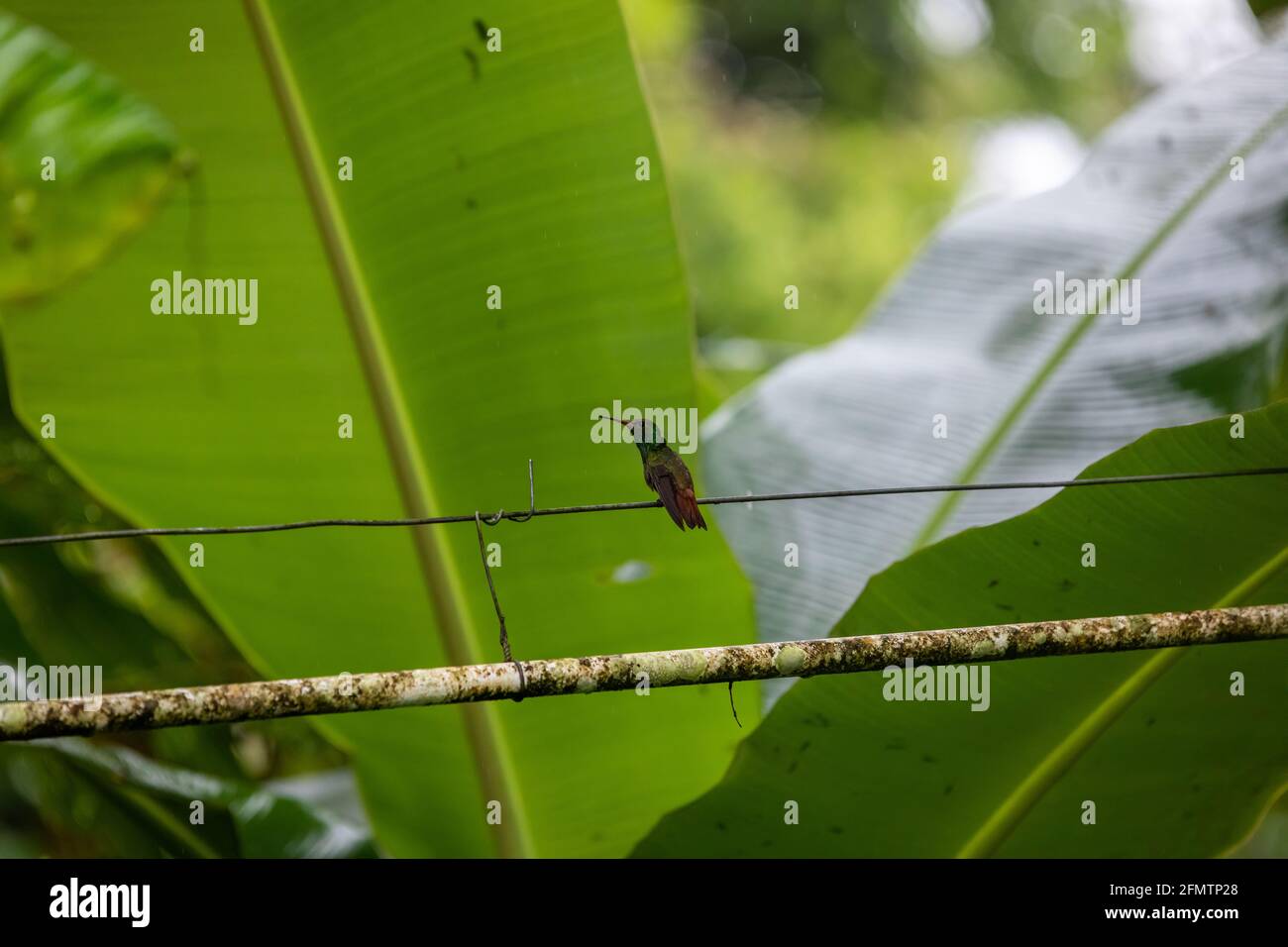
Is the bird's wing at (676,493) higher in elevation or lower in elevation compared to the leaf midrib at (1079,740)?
higher

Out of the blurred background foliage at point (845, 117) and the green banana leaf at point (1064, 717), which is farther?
the blurred background foliage at point (845, 117)

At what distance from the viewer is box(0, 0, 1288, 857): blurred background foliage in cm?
174

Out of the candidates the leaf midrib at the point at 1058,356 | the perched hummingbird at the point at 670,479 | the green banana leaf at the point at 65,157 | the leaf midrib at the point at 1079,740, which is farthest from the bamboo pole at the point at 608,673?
the leaf midrib at the point at 1058,356

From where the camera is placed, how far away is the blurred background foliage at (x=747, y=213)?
1.74 meters

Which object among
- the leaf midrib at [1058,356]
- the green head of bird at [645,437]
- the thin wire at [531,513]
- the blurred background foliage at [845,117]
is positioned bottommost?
the thin wire at [531,513]

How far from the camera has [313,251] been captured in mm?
1447

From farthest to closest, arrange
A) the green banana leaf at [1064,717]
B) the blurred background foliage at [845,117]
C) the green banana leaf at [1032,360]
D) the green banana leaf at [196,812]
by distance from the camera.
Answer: the blurred background foliage at [845,117], the green banana leaf at [1032,360], the green banana leaf at [196,812], the green banana leaf at [1064,717]

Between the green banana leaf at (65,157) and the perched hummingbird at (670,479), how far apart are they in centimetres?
58

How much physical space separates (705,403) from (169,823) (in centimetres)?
114

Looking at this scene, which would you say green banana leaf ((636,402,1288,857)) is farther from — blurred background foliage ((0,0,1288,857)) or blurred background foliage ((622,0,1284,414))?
blurred background foliage ((622,0,1284,414))

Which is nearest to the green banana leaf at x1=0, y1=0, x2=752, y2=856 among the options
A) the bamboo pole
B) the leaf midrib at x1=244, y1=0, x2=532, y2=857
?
the leaf midrib at x1=244, y1=0, x2=532, y2=857

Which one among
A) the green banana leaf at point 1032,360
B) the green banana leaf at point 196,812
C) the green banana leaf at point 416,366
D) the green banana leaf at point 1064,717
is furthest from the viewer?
the green banana leaf at point 1032,360

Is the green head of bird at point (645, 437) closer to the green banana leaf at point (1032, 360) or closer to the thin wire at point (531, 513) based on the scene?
the thin wire at point (531, 513)

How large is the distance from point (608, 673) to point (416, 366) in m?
0.75
